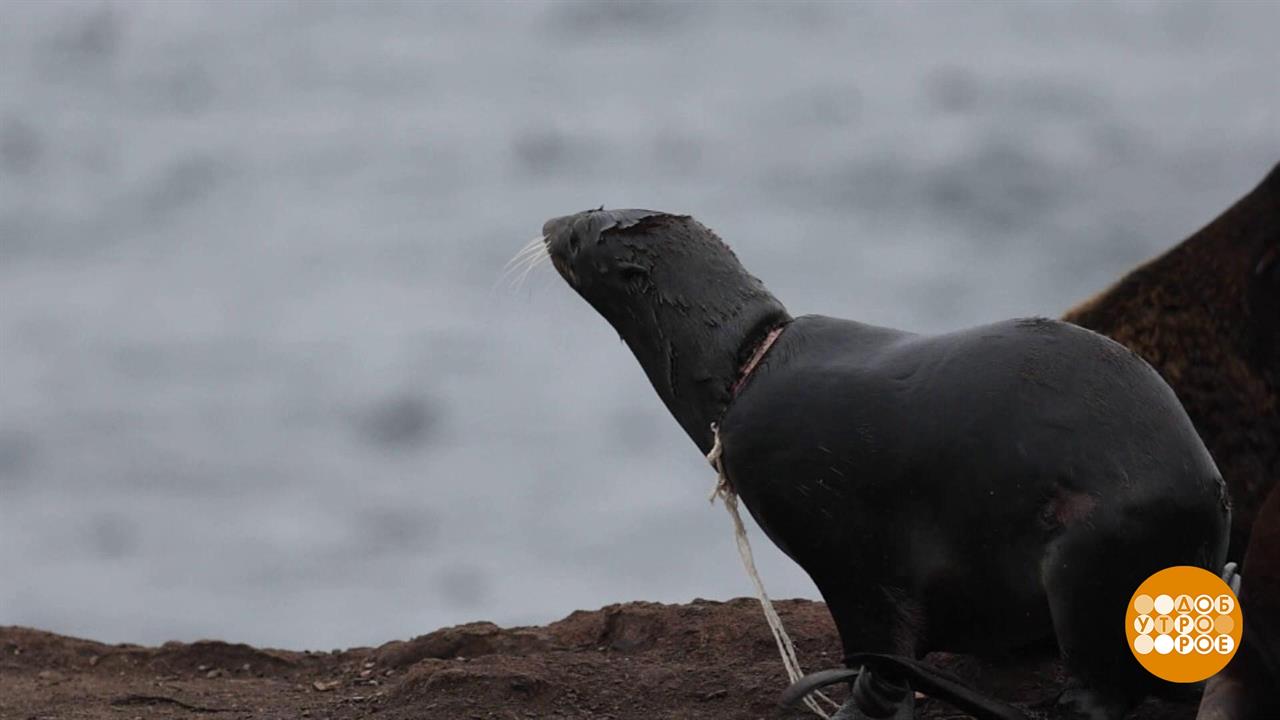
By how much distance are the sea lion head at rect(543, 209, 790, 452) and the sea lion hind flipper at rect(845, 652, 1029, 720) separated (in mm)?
1076

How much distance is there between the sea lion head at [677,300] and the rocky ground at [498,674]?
1.17 m

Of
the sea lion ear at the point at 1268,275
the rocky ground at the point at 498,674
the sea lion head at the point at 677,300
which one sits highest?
the sea lion ear at the point at 1268,275

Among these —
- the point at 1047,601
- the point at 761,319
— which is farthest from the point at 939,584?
the point at 761,319

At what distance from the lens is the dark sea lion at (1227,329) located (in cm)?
792

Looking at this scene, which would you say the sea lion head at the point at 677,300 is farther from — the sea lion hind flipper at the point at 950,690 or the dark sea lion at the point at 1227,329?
the dark sea lion at the point at 1227,329

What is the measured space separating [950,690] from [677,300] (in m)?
1.67

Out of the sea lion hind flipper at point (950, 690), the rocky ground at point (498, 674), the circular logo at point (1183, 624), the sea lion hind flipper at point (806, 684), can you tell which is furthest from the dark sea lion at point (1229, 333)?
the sea lion hind flipper at point (806, 684)

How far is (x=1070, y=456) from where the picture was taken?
537 centimetres

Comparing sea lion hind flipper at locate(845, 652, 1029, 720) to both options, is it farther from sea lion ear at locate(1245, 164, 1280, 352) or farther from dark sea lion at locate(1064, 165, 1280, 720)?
sea lion ear at locate(1245, 164, 1280, 352)

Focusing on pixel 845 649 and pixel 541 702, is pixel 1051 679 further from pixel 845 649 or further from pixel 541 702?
pixel 541 702

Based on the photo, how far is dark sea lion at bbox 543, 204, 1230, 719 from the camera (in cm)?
534

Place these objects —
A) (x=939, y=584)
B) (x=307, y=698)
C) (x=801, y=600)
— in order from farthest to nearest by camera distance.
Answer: (x=801, y=600) → (x=307, y=698) → (x=939, y=584)

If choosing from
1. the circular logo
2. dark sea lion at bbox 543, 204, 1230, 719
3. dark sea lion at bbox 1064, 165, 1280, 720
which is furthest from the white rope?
dark sea lion at bbox 1064, 165, 1280, 720

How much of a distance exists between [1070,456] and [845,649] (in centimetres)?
105
